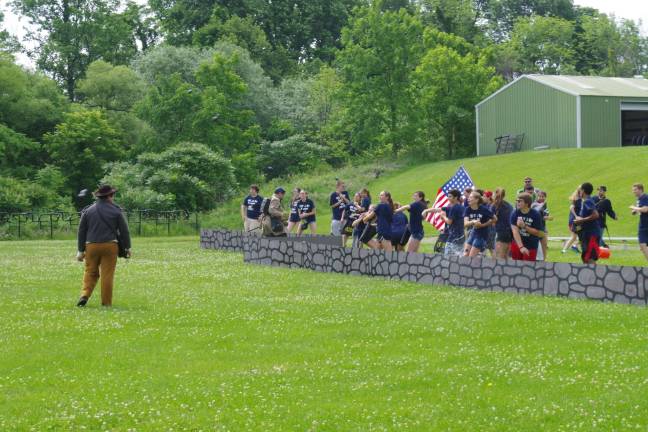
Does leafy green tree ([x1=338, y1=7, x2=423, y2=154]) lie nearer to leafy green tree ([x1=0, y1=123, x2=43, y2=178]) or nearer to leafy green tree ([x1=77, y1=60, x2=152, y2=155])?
leafy green tree ([x1=77, y1=60, x2=152, y2=155])

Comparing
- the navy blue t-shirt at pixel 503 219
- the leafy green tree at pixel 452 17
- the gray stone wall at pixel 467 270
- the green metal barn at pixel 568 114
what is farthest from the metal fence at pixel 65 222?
the leafy green tree at pixel 452 17

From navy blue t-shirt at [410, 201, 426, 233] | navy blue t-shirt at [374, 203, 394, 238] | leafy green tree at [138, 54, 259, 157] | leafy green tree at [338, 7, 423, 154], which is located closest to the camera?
navy blue t-shirt at [410, 201, 426, 233]

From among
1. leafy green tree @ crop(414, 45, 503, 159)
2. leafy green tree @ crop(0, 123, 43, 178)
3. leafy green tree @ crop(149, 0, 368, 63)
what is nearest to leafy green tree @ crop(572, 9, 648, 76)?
leafy green tree @ crop(149, 0, 368, 63)

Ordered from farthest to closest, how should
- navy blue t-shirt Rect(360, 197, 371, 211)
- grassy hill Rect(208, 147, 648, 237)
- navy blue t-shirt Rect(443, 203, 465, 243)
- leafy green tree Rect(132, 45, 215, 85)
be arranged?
leafy green tree Rect(132, 45, 215, 85) < grassy hill Rect(208, 147, 648, 237) < navy blue t-shirt Rect(360, 197, 371, 211) < navy blue t-shirt Rect(443, 203, 465, 243)

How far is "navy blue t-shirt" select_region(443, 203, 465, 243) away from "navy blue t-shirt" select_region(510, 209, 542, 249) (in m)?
2.61

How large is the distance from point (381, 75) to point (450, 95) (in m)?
4.27

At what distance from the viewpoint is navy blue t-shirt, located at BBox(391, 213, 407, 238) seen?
21.6 metres

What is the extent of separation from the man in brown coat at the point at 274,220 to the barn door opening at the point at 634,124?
28.6 m

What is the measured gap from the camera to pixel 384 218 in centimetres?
2103

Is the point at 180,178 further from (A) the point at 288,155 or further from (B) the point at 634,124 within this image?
(B) the point at 634,124

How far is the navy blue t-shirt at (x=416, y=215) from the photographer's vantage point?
2012cm

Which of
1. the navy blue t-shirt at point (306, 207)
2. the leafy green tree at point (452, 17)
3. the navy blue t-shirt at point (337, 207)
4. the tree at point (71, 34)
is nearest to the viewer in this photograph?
the navy blue t-shirt at point (337, 207)

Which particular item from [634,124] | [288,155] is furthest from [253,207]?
[288,155]

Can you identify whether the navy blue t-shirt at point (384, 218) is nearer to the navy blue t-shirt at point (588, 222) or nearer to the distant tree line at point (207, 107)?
the navy blue t-shirt at point (588, 222)
